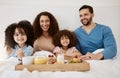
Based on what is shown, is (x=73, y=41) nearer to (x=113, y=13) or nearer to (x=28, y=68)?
(x=113, y=13)

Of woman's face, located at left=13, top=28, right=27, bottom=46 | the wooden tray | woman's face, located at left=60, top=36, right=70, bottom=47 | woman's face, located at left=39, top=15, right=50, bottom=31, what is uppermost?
woman's face, located at left=39, top=15, right=50, bottom=31

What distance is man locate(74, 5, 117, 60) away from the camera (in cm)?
175

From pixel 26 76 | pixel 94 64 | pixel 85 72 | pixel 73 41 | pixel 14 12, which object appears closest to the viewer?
pixel 26 76

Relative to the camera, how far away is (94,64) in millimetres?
1232

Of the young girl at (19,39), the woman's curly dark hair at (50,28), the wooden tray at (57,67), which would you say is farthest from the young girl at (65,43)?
the wooden tray at (57,67)

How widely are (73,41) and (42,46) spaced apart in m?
0.31

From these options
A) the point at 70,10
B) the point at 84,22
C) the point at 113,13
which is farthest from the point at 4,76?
Answer: the point at 113,13

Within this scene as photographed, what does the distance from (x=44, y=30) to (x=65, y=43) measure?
0.28 meters

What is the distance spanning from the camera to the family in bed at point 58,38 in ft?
5.40

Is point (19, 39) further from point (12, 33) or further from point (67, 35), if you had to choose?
point (67, 35)

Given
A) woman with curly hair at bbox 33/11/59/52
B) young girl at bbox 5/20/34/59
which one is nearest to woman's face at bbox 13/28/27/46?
young girl at bbox 5/20/34/59

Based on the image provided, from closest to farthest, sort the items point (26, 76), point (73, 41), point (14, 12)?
1. point (26, 76)
2. point (73, 41)
3. point (14, 12)

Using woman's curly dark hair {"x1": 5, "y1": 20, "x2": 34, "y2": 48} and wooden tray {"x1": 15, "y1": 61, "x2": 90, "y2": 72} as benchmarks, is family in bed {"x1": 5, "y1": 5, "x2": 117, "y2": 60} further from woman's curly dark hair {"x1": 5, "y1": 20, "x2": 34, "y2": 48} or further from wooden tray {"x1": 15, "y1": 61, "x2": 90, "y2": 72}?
wooden tray {"x1": 15, "y1": 61, "x2": 90, "y2": 72}

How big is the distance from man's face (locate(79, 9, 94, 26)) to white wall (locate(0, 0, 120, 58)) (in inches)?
6.0
